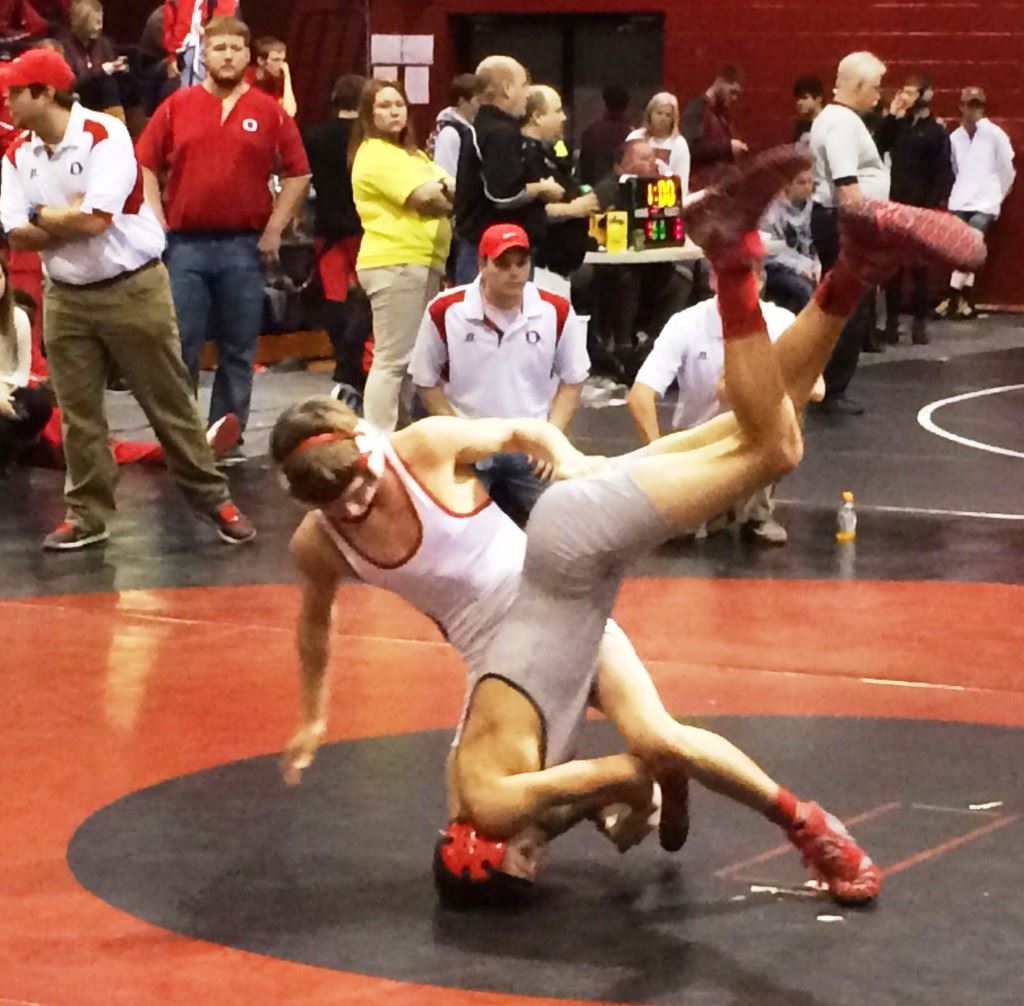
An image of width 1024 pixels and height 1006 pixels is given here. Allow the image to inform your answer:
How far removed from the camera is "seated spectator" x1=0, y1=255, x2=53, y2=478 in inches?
375

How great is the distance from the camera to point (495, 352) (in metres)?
7.32

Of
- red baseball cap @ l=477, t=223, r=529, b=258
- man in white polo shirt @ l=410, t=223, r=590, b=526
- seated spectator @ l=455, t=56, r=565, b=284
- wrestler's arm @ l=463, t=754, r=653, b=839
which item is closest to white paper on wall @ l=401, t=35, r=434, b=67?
seated spectator @ l=455, t=56, r=565, b=284

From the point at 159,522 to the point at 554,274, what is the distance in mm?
3491

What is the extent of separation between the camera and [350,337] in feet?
37.0

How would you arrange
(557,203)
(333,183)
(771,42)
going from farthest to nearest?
(771,42)
(333,183)
(557,203)

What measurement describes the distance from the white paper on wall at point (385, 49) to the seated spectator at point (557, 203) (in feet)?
23.0

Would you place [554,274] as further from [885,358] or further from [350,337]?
[885,358]

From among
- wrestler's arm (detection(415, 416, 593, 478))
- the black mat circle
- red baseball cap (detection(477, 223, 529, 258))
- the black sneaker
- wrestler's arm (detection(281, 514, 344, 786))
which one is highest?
red baseball cap (detection(477, 223, 529, 258))

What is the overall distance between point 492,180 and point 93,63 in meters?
4.57

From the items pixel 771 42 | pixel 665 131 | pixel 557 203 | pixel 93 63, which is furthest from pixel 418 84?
pixel 557 203

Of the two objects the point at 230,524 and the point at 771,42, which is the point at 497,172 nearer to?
the point at 230,524

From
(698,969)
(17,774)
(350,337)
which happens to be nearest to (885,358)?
(350,337)

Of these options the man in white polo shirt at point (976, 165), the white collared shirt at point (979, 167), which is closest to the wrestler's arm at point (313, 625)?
the man in white polo shirt at point (976, 165)

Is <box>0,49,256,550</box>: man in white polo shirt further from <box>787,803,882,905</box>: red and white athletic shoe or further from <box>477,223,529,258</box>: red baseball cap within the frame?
<box>787,803,882,905</box>: red and white athletic shoe
